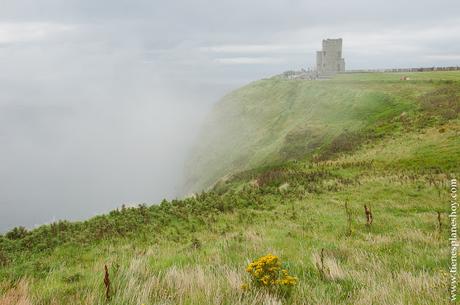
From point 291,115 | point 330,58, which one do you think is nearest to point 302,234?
point 291,115

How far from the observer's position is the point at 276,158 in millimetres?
50125

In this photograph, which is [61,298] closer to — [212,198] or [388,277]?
[388,277]

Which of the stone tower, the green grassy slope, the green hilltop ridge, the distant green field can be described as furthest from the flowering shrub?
the stone tower

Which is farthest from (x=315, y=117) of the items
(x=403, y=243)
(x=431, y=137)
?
(x=403, y=243)

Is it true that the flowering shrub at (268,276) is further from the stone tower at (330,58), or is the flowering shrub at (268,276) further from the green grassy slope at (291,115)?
the stone tower at (330,58)

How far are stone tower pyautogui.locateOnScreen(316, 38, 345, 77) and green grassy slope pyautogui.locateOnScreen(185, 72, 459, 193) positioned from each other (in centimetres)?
1412

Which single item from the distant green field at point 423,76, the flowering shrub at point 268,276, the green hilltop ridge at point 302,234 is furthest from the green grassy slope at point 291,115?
the flowering shrub at point 268,276

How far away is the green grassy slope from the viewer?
52219 millimetres

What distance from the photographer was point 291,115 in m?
81.6

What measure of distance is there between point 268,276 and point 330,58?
121m

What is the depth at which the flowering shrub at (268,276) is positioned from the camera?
206 inches

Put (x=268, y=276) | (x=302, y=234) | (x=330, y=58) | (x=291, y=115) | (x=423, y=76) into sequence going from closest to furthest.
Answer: (x=268, y=276), (x=302, y=234), (x=423, y=76), (x=291, y=115), (x=330, y=58)

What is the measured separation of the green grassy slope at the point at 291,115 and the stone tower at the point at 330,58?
46.3 feet

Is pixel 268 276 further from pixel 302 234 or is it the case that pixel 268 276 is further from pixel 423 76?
pixel 423 76
